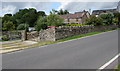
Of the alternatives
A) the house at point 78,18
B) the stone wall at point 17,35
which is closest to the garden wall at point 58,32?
the stone wall at point 17,35

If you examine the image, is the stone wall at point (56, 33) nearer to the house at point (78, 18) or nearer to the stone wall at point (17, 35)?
the stone wall at point (17, 35)

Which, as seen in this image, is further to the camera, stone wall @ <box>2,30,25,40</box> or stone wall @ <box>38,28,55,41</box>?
stone wall @ <box>2,30,25,40</box>

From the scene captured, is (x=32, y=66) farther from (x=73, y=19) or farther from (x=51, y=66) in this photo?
(x=73, y=19)

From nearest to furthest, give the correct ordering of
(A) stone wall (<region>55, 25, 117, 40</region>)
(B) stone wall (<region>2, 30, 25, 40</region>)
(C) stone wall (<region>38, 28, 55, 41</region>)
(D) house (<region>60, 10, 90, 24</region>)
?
(C) stone wall (<region>38, 28, 55, 41</region>), (A) stone wall (<region>55, 25, 117, 40</region>), (B) stone wall (<region>2, 30, 25, 40</region>), (D) house (<region>60, 10, 90, 24</region>)

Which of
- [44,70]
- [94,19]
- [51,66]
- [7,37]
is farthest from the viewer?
[94,19]

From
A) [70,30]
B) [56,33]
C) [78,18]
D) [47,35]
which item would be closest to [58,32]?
[56,33]

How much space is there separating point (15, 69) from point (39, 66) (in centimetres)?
108

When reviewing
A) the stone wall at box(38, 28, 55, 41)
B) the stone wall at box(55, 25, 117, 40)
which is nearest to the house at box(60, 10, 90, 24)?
the stone wall at box(55, 25, 117, 40)

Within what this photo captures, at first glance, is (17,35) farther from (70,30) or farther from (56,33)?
(70,30)

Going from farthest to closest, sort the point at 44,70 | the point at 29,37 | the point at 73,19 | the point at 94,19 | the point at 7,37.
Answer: the point at 73,19, the point at 94,19, the point at 7,37, the point at 29,37, the point at 44,70

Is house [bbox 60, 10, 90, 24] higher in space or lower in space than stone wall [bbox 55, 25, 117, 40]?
higher

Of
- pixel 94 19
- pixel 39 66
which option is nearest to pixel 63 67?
pixel 39 66

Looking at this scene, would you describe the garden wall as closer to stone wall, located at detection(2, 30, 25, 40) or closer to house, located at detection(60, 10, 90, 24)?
stone wall, located at detection(2, 30, 25, 40)

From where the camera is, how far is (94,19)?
28.9 metres
